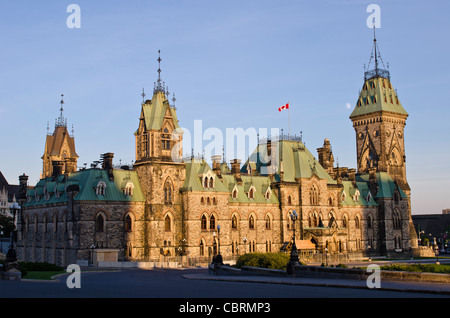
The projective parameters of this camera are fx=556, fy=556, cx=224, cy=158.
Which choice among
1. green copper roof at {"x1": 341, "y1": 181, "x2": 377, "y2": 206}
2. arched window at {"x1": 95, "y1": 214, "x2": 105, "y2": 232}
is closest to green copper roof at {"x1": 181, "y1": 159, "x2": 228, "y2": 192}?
arched window at {"x1": 95, "y1": 214, "x2": 105, "y2": 232}

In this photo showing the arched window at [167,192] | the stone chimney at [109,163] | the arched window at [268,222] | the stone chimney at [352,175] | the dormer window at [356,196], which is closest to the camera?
the stone chimney at [109,163]

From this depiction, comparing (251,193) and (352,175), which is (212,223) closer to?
(251,193)

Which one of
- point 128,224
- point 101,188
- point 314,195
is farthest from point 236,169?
point 101,188

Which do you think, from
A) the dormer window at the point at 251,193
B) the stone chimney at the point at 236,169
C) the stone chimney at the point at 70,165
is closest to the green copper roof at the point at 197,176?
the dormer window at the point at 251,193

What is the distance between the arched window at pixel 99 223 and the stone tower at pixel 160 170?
5.27 meters

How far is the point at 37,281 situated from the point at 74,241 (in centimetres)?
2869

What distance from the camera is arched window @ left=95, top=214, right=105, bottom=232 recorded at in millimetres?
62562

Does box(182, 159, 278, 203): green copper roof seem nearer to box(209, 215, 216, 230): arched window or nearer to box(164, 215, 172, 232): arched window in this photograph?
box(209, 215, 216, 230): arched window

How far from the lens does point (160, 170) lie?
6631cm

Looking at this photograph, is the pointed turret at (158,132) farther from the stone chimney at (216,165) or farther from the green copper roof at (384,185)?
the green copper roof at (384,185)

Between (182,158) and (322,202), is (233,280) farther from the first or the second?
(322,202)

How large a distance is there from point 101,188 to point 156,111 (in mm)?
11568

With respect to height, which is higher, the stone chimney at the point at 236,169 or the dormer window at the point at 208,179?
the stone chimney at the point at 236,169

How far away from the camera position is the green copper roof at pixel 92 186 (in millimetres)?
63316
